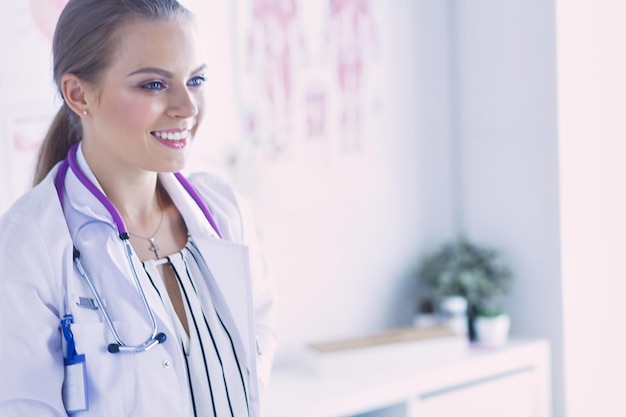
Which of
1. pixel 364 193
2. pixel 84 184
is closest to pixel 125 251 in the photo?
pixel 84 184

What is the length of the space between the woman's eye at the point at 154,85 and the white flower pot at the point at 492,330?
1.60 metres

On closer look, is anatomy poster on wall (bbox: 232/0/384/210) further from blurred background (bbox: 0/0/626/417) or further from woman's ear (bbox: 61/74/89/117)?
woman's ear (bbox: 61/74/89/117)

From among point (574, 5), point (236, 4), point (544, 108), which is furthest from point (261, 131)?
point (574, 5)

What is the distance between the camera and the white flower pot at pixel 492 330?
263 centimetres

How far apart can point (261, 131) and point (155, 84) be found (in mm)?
1054

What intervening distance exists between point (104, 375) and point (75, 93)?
0.48 metres

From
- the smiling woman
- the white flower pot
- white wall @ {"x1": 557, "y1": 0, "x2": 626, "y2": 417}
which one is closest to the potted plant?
the white flower pot

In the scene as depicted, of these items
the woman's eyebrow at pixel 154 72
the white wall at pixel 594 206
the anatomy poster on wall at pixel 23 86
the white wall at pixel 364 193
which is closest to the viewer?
the woman's eyebrow at pixel 154 72

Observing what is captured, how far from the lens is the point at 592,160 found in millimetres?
2650

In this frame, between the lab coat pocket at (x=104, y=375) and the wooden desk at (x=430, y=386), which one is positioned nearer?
the lab coat pocket at (x=104, y=375)

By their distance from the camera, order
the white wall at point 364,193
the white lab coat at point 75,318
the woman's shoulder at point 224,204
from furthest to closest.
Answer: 1. the white wall at point 364,193
2. the woman's shoulder at point 224,204
3. the white lab coat at point 75,318

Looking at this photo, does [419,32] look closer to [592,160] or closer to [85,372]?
[592,160]

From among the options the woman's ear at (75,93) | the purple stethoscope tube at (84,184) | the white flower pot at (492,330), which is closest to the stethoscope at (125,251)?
the purple stethoscope tube at (84,184)

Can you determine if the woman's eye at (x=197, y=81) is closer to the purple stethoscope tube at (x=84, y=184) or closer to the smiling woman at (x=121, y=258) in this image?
the smiling woman at (x=121, y=258)
